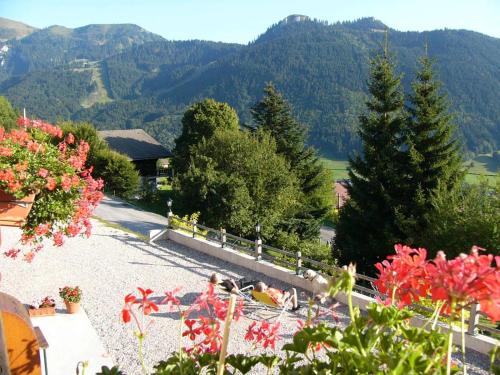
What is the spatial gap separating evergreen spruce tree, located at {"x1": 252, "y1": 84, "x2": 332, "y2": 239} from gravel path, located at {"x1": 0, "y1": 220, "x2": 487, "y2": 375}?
20539 millimetres

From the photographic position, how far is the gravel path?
26.2ft

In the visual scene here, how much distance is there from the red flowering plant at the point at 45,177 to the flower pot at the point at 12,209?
0.25 feet

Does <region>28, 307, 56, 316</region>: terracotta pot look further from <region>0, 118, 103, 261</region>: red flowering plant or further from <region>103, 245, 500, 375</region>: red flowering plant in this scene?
<region>103, 245, 500, 375</region>: red flowering plant

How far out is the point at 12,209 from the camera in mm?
5035

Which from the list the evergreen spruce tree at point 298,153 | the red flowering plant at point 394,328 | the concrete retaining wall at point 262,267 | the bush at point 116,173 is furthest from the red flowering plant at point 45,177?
the bush at point 116,173

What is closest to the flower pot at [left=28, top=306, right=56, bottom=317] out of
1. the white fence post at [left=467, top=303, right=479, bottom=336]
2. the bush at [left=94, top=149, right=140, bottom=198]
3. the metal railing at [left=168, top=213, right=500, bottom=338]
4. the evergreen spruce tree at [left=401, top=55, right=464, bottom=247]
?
the metal railing at [left=168, top=213, right=500, bottom=338]

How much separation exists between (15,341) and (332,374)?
1893 mm

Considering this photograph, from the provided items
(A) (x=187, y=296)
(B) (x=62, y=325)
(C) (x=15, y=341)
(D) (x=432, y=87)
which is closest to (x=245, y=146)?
(D) (x=432, y=87)

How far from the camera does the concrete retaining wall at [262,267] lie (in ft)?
25.2

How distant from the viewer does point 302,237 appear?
106ft

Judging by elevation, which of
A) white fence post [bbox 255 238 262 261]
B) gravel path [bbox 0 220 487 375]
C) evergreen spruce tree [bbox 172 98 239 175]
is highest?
evergreen spruce tree [bbox 172 98 239 175]

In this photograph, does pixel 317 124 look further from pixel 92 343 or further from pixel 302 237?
pixel 92 343

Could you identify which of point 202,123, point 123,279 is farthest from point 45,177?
point 202,123

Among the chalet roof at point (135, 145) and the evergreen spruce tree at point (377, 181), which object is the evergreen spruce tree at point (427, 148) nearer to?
the evergreen spruce tree at point (377, 181)
